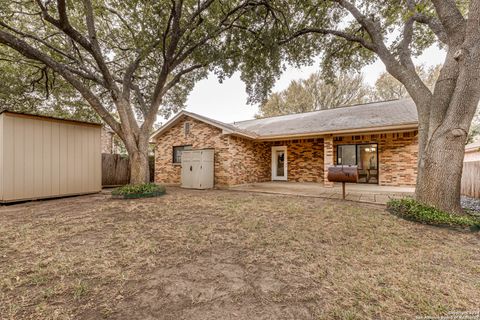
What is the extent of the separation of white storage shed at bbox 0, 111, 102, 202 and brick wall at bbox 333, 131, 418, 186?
39.7 ft

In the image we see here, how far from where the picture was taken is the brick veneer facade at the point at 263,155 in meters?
8.53

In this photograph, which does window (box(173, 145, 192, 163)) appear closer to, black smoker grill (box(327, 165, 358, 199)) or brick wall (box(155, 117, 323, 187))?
brick wall (box(155, 117, 323, 187))

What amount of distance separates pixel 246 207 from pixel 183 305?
3691 millimetres

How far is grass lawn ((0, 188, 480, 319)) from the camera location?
5.55 ft

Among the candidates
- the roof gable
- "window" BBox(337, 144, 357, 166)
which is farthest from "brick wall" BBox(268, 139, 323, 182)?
the roof gable

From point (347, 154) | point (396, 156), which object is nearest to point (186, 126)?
point (347, 154)

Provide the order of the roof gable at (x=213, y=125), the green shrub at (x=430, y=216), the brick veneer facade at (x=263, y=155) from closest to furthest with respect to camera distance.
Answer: the green shrub at (x=430, y=216)
the brick veneer facade at (x=263, y=155)
the roof gable at (x=213, y=125)

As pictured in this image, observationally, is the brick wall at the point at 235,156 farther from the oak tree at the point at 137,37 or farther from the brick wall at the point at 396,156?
the oak tree at the point at 137,37

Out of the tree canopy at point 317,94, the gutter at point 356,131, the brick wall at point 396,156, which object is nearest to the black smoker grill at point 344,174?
the gutter at point 356,131

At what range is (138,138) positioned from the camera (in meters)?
7.43

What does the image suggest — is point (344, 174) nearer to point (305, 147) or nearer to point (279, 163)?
point (305, 147)

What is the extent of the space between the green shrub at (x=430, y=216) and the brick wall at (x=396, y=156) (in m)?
Answer: 5.03

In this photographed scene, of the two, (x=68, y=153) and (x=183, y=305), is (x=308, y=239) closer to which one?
(x=183, y=305)

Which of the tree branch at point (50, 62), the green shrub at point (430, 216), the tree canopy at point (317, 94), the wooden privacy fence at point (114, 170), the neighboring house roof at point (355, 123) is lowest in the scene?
the green shrub at point (430, 216)
